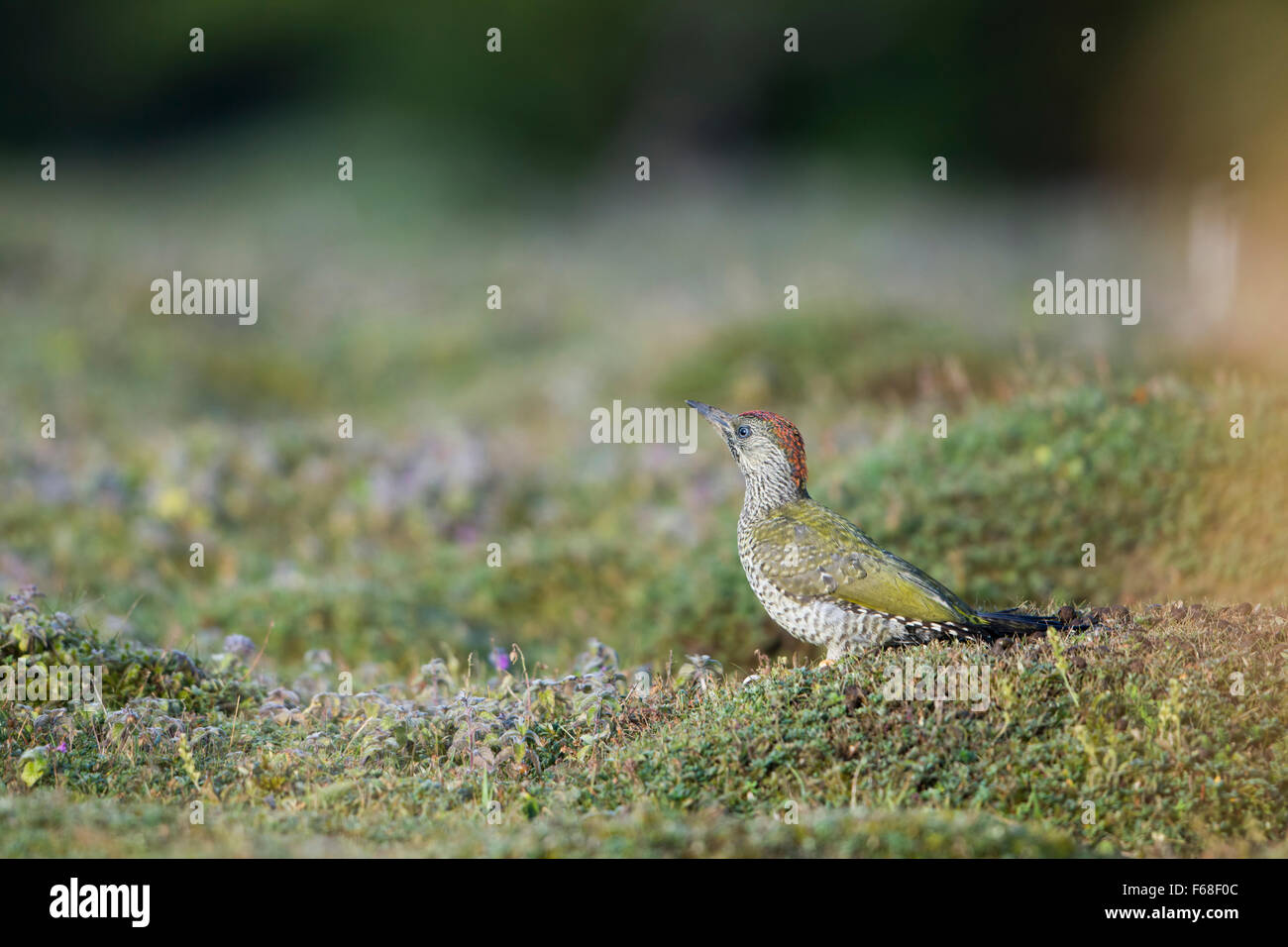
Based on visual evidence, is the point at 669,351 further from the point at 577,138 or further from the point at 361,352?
the point at 577,138

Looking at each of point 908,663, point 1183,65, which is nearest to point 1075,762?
point 908,663

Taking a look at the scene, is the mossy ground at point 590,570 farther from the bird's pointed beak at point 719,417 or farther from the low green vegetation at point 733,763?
the bird's pointed beak at point 719,417

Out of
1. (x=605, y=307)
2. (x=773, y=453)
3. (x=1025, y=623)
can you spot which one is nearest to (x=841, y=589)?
(x=1025, y=623)

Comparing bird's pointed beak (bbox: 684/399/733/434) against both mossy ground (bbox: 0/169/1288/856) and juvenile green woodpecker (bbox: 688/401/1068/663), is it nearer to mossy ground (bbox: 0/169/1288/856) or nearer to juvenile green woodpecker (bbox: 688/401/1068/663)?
juvenile green woodpecker (bbox: 688/401/1068/663)

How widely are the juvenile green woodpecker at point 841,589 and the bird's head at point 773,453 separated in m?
0.02

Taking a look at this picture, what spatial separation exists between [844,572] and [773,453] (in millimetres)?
1138

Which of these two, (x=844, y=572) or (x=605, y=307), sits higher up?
(x=605, y=307)

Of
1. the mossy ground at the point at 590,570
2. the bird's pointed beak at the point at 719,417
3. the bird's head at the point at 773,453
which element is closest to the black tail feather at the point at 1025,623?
the mossy ground at the point at 590,570

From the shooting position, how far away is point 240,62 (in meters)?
36.1

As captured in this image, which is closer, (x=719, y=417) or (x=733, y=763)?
(x=733, y=763)

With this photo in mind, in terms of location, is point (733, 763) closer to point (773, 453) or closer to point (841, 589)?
point (841, 589)

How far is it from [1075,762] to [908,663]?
0.95 meters

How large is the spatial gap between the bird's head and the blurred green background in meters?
2.47

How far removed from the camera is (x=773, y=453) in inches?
308
